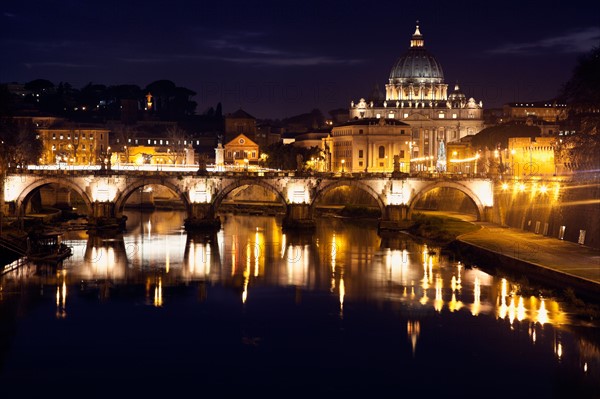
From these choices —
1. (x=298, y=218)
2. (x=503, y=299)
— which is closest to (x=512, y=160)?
(x=298, y=218)

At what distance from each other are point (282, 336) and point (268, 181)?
1271 inches

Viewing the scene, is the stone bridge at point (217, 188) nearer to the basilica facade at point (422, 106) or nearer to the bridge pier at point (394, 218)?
the bridge pier at point (394, 218)

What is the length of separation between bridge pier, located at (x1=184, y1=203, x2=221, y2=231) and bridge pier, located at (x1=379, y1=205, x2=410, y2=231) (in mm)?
9716

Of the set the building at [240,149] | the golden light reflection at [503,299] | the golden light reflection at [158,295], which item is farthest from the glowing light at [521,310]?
the building at [240,149]

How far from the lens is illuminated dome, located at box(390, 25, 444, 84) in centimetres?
13925

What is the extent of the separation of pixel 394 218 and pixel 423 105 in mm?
76848

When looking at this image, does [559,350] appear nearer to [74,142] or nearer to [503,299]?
[503,299]

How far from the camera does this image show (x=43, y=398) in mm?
23672

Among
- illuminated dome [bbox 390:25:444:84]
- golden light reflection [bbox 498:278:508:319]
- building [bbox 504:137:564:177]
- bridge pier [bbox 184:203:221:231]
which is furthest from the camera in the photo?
illuminated dome [bbox 390:25:444:84]

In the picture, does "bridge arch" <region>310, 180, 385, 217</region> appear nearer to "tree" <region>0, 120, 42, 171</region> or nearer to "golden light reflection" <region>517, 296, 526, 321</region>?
"tree" <region>0, 120, 42, 171</region>

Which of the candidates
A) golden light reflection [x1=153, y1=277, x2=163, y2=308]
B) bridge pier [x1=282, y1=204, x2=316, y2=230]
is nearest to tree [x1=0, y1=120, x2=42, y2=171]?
bridge pier [x1=282, y1=204, x2=316, y2=230]

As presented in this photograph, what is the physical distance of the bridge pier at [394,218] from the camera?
58.5 meters

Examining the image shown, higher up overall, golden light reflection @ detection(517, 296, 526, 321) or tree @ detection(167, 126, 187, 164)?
tree @ detection(167, 126, 187, 164)

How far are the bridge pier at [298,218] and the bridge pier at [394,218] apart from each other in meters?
4.17
